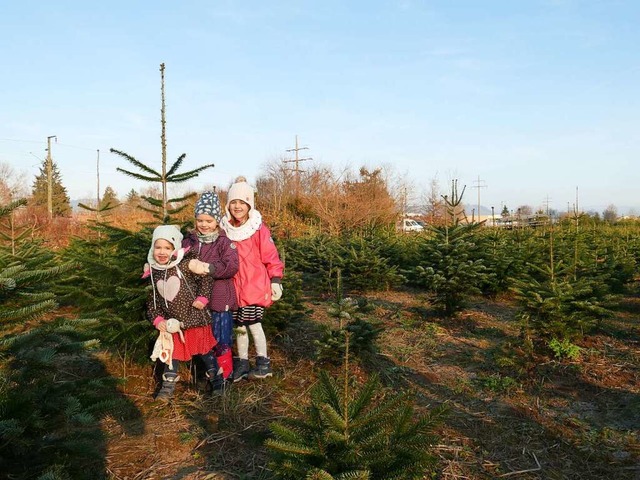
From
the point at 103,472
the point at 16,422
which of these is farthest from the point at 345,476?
the point at 103,472

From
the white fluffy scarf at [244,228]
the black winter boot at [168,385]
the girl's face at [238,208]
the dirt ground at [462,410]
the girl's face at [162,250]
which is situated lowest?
the dirt ground at [462,410]

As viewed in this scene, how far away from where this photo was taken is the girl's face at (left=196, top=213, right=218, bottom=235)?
12.1 ft

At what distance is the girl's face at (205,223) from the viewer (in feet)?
12.1

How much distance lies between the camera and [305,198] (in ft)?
92.1

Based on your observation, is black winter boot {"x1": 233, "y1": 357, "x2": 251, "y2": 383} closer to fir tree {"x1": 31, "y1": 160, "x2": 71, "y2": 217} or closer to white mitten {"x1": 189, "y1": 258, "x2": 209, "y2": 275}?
white mitten {"x1": 189, "y1": 258, "x2": 209, "y2": 275}

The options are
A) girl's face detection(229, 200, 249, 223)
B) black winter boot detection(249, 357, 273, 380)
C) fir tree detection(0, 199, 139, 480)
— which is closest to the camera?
fir tree detection(0, 199, 139, 480)

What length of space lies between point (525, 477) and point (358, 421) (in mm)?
1567

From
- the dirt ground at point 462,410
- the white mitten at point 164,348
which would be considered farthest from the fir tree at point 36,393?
the white mitten at point 164,348

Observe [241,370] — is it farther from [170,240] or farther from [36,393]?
[36,393]

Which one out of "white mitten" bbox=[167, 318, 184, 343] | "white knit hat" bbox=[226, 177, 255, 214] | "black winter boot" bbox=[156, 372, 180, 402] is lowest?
"black winter boot" bbox=[156, 372, 180, 402]

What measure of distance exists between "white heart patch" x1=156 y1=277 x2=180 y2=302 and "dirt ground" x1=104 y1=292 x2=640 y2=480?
878mm

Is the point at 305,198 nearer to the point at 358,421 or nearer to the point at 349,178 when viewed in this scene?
the point at 349,178

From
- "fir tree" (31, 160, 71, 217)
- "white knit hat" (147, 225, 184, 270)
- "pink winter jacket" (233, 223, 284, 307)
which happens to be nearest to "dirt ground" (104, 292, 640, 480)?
"pink winter jacket" (233, 223, 284, 307)

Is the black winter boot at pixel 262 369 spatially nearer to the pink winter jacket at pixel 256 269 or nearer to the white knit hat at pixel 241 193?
the pink winter jacket at pixel 256 269
